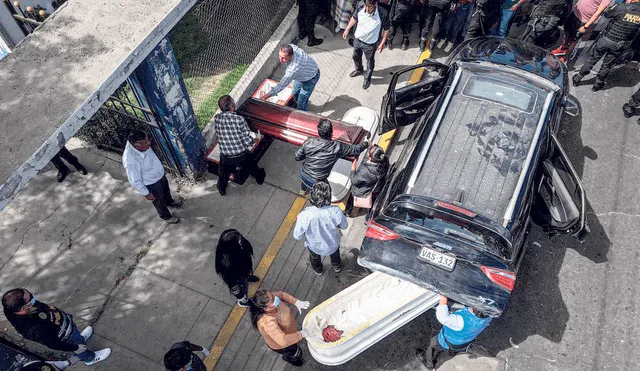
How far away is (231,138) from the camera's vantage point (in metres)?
6.33

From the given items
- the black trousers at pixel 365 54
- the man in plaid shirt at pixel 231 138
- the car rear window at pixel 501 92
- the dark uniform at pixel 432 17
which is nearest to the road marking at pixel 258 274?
the man in plaid shirt at pixel 231 138

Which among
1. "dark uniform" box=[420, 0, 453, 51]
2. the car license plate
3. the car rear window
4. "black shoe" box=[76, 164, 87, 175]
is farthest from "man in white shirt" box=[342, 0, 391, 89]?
"black shoe" box=[76, 164, 87, 175]

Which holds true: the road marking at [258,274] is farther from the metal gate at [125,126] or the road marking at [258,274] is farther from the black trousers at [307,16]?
the black trousers at [307,16]

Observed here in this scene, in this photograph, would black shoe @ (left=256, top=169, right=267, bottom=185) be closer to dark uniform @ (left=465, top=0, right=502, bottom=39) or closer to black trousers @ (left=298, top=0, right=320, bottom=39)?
black trousers @ (left=298, top=0, right=320, bottom=39)

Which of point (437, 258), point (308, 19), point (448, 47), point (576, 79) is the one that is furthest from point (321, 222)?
point (576, 79)

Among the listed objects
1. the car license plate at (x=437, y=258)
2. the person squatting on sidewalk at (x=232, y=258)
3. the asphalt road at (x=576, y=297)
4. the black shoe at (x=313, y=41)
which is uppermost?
the person squatting on sidewalk at (x=232, y=258)

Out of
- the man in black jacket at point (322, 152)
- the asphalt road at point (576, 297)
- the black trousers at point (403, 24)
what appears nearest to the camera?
the asphalt road at point (576, 297)

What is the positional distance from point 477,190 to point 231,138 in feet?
10.9

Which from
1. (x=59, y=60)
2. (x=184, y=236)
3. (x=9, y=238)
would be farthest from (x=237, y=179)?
(x=9, y=238)

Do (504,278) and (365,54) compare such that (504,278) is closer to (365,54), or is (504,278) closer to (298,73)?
(298,73)

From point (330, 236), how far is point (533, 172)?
2.64 m

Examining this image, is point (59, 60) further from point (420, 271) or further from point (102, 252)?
point (420, 271)

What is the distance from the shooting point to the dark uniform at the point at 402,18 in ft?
27.0

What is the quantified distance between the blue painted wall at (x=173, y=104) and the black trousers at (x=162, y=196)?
0.56 meters
